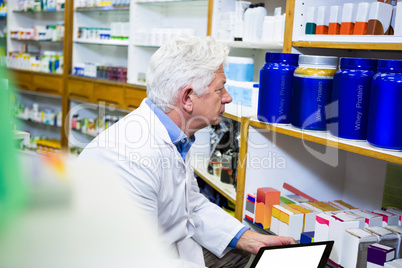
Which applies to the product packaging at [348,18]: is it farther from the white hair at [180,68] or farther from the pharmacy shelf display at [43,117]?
the pharmacy shelf display at [43,117]

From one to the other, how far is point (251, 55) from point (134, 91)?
57.8 inches

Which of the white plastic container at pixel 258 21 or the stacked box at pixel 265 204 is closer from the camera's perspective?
the stacked box at pixel 265 204

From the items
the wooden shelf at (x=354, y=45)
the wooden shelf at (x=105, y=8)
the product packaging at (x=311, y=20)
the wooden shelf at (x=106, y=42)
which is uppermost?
the wooden shelf at (x=105, y=8)

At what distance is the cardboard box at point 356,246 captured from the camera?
1.40 meters

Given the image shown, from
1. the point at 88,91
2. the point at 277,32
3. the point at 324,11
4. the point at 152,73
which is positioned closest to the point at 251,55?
the point at 277,32

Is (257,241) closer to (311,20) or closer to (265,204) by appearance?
(265,204)

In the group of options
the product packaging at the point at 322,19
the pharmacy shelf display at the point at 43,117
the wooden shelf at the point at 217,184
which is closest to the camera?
the product packaging at the point at 322,19

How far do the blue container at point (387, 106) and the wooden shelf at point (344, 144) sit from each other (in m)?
0.03

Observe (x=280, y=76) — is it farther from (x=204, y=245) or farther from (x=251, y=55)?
(x=251, y=55)

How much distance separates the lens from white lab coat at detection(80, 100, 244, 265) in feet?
4.44

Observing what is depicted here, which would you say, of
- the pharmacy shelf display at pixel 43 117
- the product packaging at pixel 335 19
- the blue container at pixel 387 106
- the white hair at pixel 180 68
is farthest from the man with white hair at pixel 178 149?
the pharmacy shelf display at pixel 43 117

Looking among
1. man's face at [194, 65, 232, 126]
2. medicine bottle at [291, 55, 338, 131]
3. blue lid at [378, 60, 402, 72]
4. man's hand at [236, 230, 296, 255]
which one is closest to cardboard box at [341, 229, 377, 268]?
man's hand at [236, 230, 296, 255]

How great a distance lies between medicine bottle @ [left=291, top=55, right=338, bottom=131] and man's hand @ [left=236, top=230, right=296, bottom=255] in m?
0.44

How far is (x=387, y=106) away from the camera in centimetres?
128
